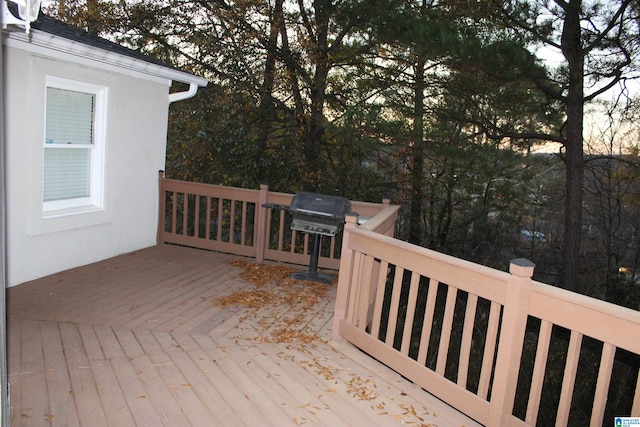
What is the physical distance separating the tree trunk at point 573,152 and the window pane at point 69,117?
23.0ft

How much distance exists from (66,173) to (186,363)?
294 centimetres

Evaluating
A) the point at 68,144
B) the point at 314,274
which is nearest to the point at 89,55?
the point at 68,144

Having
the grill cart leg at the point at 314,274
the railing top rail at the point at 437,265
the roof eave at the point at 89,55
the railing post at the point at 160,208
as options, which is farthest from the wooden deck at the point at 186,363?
the roof eave at the point at 89,55

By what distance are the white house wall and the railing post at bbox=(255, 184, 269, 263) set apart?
144cm

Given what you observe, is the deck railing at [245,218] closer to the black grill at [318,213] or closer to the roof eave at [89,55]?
the black grill at [318,213]

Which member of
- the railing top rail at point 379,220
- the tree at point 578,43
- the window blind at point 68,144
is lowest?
the railing top rail at point 379,220

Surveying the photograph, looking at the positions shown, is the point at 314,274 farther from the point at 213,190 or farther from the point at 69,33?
the point at 69,33

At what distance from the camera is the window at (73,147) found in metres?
4.91

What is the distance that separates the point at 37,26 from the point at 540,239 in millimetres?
11085

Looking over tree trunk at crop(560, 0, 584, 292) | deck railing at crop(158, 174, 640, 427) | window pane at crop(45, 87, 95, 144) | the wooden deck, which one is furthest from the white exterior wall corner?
tree trunk at crop(560, 0, 584, 292)

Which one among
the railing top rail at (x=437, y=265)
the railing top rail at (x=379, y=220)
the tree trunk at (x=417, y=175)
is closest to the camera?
the railing top rail at (x=437, y=265)

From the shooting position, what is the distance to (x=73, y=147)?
17.0ft

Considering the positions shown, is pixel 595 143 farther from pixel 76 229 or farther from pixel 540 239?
pixel 76 229

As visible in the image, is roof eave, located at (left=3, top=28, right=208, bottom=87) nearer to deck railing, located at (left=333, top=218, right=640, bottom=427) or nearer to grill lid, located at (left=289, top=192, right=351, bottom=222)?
grill lid, located at (left=289, top=192, right=351, bottom=222)
